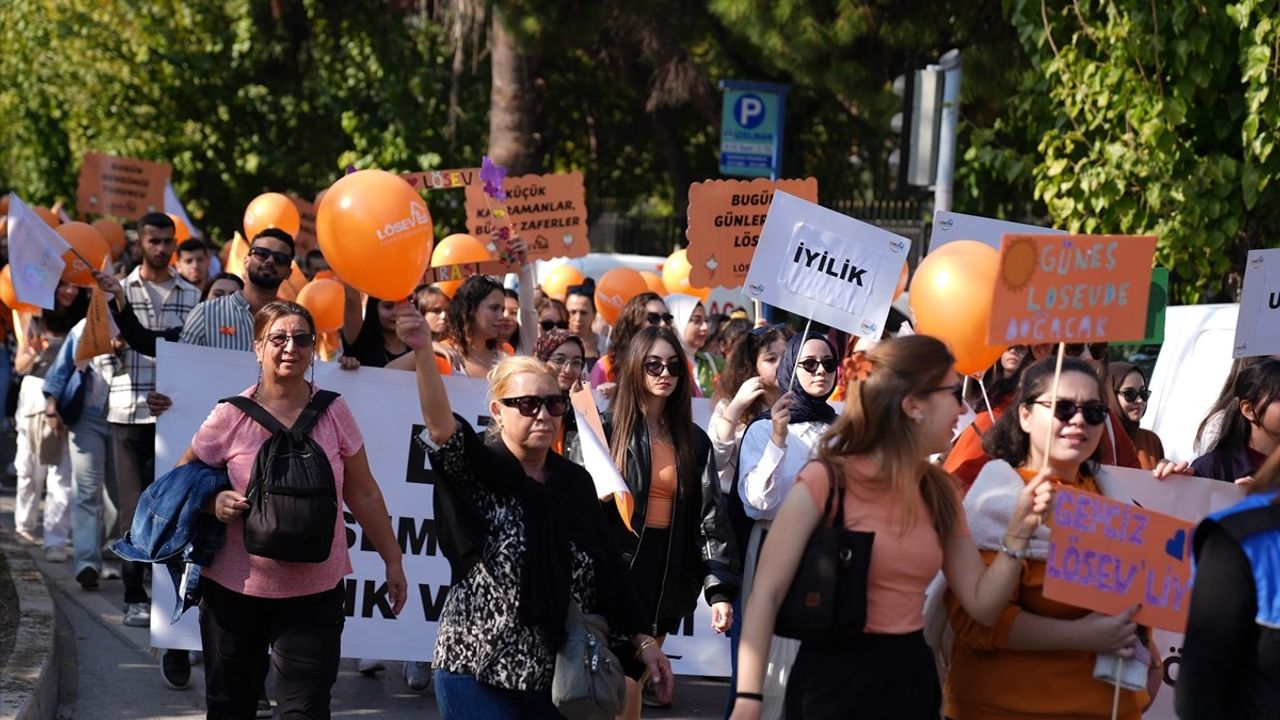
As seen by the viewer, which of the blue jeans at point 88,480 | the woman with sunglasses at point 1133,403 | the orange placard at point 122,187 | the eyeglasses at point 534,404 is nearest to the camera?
the eyeglasses at point 534,404

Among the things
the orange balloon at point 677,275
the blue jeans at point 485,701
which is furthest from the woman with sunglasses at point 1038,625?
the orange balloon at point 677,275

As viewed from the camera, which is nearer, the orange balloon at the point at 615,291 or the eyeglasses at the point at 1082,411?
the eyeglasses at the point at 1082,411

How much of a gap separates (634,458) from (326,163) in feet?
68.1

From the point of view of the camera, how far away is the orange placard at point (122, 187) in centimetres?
1544

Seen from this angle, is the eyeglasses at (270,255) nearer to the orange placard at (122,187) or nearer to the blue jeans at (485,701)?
the blue jeans at (485,701)

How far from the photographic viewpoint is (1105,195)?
11.6 metres

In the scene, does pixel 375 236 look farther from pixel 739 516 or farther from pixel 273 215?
pixel 273 215

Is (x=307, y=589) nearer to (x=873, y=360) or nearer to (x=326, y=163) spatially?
(x=873, y=360)

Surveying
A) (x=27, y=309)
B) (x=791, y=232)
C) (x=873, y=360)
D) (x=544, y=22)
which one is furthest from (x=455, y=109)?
(x=873, y=360)

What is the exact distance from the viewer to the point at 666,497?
6246 mm

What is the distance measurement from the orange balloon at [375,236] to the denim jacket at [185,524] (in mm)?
1068

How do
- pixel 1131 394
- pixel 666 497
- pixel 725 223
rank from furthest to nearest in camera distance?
pixel 725 223 < pixel 1131 394 < pixel 666 497

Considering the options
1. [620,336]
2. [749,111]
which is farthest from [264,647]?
[749,111]

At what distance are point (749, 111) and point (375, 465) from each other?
12.6 m
